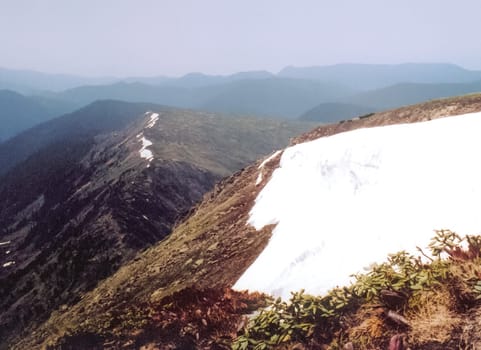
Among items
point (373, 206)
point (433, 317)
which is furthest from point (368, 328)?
point (373, 206)

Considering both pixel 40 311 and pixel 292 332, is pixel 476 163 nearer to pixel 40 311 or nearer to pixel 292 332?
pixel 292 332

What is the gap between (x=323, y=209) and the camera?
46.6 ft

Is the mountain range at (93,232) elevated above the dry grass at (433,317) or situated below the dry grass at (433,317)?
below

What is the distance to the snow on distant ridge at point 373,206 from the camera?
9.94m

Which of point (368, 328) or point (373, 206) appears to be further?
point (373, 206)

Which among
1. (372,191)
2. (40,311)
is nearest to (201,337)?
(372,191)

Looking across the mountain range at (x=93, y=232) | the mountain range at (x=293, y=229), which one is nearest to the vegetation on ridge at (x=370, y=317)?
the mountain range at (x=293, y=229)

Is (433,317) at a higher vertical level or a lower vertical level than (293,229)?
higher

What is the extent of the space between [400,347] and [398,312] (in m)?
0.78

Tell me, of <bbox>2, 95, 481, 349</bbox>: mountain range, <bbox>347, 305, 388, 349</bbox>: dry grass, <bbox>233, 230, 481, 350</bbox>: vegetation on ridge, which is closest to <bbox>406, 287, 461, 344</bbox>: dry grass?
<bbox>233, 230, 481, 350</bbox>: vegetation on ridge

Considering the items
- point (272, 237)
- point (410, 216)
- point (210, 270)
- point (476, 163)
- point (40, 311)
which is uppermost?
point (476, 163)

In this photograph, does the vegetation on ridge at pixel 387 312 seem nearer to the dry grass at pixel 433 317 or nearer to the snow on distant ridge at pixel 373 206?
the dry grass at pixel 433 317

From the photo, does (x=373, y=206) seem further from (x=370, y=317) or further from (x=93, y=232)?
(x=93, y=232)

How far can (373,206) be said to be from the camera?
11.9 m
